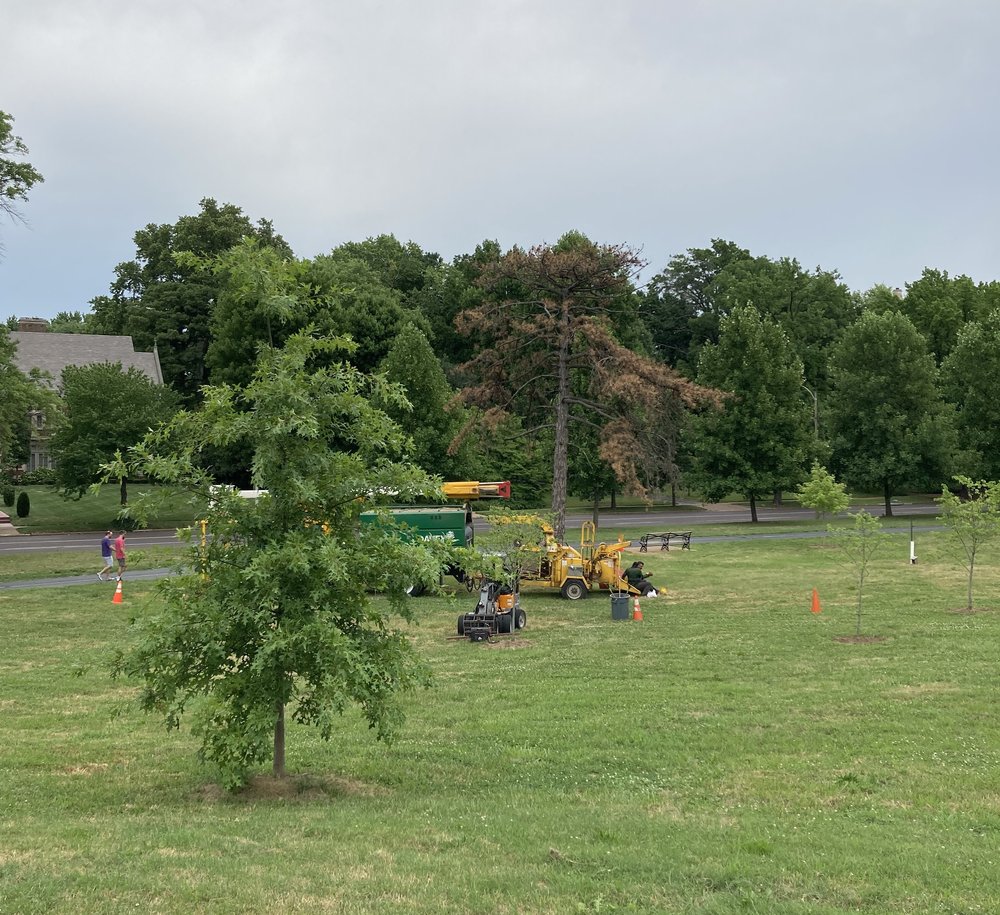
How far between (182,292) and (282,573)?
6815 centimetres

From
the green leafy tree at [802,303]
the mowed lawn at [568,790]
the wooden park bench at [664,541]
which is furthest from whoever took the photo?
the green leafy tree at [802,303]

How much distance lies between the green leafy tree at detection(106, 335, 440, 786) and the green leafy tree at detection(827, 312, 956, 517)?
47023 mm

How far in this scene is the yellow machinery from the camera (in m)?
27.8

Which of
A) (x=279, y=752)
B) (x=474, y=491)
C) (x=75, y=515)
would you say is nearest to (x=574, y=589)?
(x=474, y=491)

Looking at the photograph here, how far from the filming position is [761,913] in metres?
6.31

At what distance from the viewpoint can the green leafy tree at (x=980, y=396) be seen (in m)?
54.5

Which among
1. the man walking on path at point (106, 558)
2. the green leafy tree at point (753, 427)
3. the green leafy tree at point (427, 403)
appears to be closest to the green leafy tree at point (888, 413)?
the green leafy tree at point (753, 427)

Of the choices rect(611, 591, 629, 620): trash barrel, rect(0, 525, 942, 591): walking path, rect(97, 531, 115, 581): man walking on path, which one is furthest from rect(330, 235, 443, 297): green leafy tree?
rect(611, 591, 629, 620): trash barrel

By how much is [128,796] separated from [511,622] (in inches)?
498

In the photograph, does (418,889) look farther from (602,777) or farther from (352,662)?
(602,777)

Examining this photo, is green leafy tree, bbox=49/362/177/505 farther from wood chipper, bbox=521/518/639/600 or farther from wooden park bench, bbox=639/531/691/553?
wood chipper, bbox=521/518/639/600

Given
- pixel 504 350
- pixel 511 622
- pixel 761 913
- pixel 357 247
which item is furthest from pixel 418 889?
pixel 357 247

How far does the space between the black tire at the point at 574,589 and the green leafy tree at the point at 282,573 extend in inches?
687

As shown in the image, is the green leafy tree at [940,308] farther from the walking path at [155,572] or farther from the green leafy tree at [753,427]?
the walking path at [155,572]
